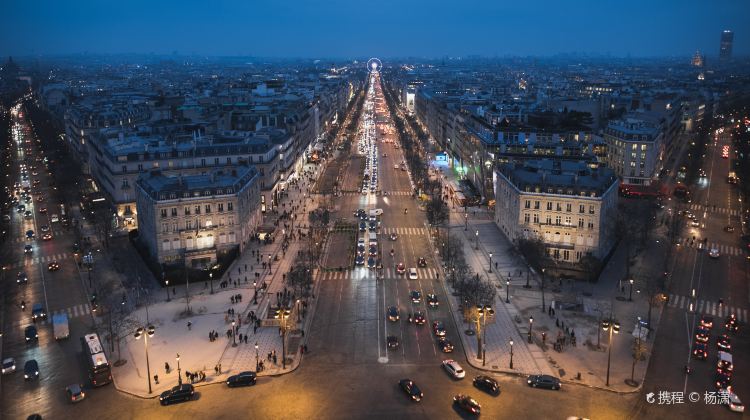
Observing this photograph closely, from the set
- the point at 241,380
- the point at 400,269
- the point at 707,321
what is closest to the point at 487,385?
the point at 241,380

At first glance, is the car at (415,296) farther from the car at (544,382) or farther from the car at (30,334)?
the car at (30,334)

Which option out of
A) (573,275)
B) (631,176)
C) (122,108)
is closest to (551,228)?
(573,275)

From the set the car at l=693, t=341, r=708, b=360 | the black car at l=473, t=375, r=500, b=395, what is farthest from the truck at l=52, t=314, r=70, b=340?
the car at l=693, t=341, r=708, b=360

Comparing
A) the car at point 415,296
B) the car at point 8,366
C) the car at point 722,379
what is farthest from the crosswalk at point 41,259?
the car at point 722,379

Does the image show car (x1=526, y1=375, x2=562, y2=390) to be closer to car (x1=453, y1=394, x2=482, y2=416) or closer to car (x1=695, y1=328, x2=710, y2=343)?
car (x1=453, y1=394, x2=482, y2=416)

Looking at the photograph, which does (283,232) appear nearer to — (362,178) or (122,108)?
(362,178)

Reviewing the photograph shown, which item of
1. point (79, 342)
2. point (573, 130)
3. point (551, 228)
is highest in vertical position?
point (573, 130)
